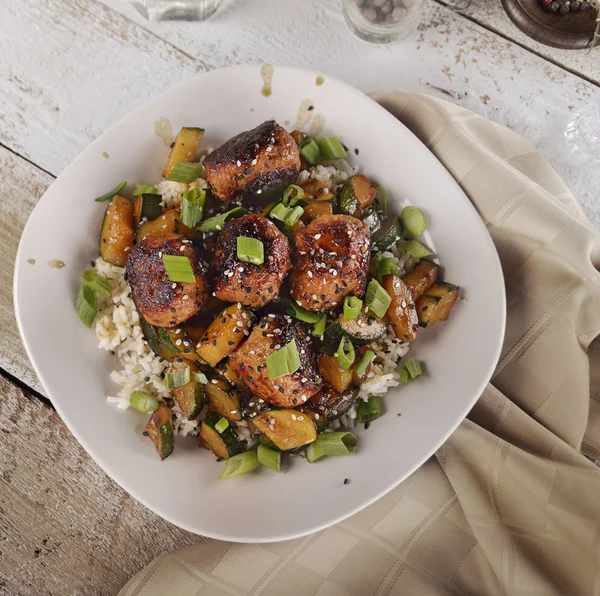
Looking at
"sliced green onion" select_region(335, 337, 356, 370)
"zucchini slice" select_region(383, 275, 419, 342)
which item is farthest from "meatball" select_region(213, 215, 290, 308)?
"zucchini slice" select_region(383, 275, 419, 342)

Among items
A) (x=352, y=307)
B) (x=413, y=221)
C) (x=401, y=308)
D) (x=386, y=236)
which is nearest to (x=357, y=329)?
(x=352, y=307)

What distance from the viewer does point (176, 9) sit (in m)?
3.00

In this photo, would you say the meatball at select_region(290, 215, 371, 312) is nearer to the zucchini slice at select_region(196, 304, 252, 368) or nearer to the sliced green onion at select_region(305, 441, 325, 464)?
the zucchini slice at select_region(196, 304, 252, 368)

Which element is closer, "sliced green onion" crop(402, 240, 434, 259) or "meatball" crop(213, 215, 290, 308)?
"meatball" crop(213, 215, 290, 308)

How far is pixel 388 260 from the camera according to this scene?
2.52m

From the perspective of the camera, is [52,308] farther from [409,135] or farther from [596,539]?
[596,539]

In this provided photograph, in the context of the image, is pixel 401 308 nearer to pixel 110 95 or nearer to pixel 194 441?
pixel 194 441

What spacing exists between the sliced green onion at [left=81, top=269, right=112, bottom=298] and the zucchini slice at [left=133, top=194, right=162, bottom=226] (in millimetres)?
285

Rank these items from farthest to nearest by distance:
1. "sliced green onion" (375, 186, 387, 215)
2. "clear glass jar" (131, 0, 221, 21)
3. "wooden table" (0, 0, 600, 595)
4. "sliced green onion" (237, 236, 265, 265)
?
"clear glass jar" (131, 0, 221, 21) → "wooden table" (0, 0, 600, 595) → "sliced green onion" (375, 186, 387, 215) → "sliced green onion" (237, 236, 265, 265)

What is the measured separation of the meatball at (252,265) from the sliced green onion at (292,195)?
0.21 m

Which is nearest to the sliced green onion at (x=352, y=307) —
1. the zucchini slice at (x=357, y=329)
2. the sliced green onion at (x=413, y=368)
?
the zucchini slice at (x=357, y=329)

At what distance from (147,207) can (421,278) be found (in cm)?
123

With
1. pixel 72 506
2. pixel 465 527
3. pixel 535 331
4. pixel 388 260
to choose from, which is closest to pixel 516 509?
pixel 465 527

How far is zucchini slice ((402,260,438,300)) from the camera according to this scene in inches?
101
